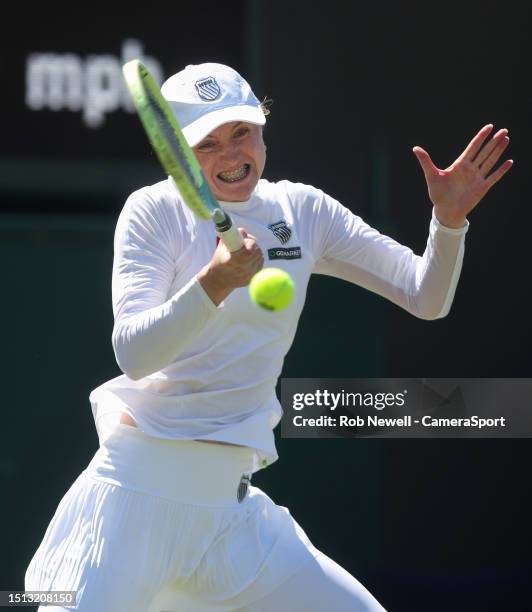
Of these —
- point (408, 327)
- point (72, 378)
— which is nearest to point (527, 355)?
point (408, 327)

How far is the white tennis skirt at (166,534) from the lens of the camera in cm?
256

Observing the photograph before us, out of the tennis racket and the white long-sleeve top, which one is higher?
the tennis racket

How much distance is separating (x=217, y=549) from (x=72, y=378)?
1.72m

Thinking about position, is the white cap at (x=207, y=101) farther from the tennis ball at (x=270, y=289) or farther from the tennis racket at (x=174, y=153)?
the tennis ball at (x=270, y=289)

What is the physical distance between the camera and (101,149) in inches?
174

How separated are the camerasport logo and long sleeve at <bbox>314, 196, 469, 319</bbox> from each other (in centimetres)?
166

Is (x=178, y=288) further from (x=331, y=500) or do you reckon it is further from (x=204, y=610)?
(x=331, y=500)

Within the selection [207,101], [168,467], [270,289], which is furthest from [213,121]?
[168,467]

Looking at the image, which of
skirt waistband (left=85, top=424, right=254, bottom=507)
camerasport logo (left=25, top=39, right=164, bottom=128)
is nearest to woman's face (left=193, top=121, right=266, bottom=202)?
skirt waistband (left=85, top=424, right=254, bottom=507)

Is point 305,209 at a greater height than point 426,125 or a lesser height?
lesser

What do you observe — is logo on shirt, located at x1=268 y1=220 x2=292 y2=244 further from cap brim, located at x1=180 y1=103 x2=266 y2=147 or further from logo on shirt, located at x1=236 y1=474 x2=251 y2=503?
logo on shirt, located at x1=236 y1=474 x2=251 y2=503

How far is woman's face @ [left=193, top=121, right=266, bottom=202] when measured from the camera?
266 centimetres

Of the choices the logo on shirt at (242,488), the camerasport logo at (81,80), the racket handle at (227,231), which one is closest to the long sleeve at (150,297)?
the racket handle at (227,231)

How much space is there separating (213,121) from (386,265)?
19.0 inches
